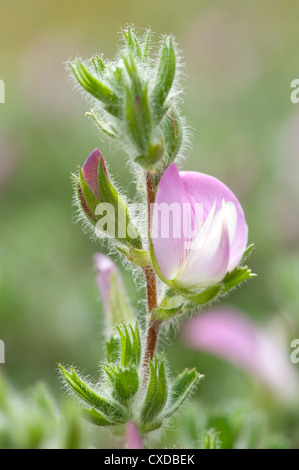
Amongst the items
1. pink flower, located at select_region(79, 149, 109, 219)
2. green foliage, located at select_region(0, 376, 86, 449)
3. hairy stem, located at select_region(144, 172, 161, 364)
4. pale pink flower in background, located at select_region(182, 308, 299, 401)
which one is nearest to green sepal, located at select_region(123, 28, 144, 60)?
pink flower, located at select_region(79, 149, 109, 219)

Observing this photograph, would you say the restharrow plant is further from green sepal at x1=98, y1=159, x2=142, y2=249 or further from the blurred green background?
the blurred green background

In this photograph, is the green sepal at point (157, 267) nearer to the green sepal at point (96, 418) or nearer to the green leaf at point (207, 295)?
the green leaf at point (207, 295)

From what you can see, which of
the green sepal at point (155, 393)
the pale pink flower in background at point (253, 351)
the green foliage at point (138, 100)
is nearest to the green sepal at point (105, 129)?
the green foliage at point (138, 100)

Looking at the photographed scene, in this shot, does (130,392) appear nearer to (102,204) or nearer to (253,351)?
(102,204)

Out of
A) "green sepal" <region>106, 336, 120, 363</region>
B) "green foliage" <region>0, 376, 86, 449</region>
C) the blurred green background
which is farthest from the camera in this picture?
the blurred green background

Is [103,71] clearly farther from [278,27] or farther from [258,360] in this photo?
[278,27]

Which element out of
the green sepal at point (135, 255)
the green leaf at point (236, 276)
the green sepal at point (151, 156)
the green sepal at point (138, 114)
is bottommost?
the green leaf at point (236, 276)
